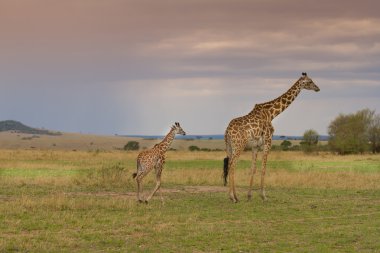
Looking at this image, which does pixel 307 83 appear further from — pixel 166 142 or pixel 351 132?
pixel 351 132

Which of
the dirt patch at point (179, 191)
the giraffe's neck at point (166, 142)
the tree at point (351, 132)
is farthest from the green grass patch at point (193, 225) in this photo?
the tree at point (351, 132)

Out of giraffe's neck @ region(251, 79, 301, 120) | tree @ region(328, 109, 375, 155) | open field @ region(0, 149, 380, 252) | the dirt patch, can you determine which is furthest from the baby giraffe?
tree @ region(328, 109, 375, 155)

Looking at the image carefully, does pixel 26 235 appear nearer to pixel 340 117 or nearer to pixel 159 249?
pixel 159 249

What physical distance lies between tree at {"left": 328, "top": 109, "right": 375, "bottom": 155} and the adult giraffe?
51741 millimetres

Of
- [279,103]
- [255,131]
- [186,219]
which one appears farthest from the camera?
[279,103]

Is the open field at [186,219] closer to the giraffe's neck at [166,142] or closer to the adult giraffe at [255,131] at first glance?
the adult giraffe at [255,131]

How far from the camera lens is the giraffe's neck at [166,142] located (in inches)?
836

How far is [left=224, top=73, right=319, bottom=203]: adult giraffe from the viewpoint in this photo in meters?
22.3

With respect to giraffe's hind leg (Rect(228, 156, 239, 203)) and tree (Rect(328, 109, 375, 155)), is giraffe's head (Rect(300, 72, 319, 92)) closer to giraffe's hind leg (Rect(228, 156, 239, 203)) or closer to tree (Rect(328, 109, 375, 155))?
giraffe's hind leg (Rect(228, 156, 239, 203))

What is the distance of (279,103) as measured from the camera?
79.4 feet

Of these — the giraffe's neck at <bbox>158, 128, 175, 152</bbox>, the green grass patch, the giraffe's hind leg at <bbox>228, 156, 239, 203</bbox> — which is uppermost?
the giraffe's neck at <bbox>158, 128, 175, 152</bbox>

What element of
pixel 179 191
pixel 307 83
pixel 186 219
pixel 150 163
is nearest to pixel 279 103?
pixel 307 83

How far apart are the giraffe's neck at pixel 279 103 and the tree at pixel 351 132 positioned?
51625 millimetres

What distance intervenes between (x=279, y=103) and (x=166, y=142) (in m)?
5.09
